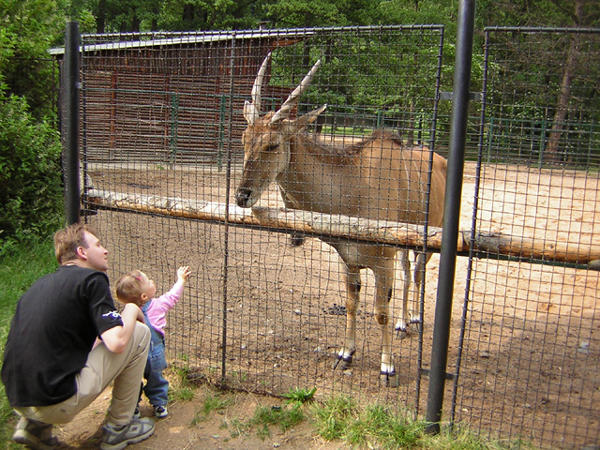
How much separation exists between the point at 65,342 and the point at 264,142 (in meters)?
2.11

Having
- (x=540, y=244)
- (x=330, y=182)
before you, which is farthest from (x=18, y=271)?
(x=540, y=244)

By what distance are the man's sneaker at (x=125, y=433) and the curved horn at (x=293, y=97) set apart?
2448mm

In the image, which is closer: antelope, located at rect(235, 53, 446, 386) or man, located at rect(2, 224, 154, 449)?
man, located at rect(2, 224, 154, 449)

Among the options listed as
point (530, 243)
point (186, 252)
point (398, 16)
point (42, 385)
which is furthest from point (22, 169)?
point (398, 16)

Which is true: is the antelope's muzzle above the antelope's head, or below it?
below

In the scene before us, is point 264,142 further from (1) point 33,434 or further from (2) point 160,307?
(1) point 33,434

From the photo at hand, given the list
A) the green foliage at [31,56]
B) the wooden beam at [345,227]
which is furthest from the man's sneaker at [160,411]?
the green foliage at [31,56]

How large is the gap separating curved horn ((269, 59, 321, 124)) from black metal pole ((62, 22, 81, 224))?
1672mm

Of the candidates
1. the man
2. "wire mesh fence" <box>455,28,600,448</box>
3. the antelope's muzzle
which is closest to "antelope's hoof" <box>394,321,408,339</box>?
"wire mesh fence" <box>455,28,600,448</box>

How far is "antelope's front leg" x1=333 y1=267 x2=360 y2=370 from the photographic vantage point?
4.77 meters

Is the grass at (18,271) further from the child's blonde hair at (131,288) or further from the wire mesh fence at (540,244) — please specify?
the wire mesh fence at (540,244)

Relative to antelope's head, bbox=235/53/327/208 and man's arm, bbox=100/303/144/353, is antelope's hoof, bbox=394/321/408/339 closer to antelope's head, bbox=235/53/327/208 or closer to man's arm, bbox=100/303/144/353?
antelope's head, bbox=235/53/327/208

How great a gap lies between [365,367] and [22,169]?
497 cm

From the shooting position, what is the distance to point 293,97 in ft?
12.9
